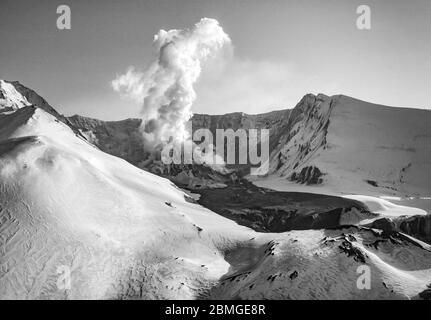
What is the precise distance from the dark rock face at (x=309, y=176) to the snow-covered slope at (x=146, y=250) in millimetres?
114370

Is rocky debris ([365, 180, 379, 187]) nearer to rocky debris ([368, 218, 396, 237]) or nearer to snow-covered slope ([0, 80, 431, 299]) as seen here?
rocky debris ([368, 218, 396, 237])

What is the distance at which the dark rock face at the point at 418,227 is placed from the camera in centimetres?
8856

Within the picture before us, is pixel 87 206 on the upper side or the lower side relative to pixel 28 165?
lower

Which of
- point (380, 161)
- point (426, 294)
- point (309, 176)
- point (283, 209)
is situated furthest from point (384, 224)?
point (309, 176)

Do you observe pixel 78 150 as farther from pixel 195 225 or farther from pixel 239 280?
pixel 239 280

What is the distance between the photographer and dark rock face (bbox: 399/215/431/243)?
88.6 metres

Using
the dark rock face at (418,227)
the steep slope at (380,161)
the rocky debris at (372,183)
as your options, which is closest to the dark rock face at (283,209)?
the dark rock face at (418,227)

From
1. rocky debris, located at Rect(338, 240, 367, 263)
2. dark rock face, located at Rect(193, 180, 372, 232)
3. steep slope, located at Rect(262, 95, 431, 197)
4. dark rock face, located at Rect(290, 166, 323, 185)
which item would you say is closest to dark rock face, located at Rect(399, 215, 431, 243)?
dark rock face, located at Rect(193, 180, 372, 232)

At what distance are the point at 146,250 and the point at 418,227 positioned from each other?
60614mm

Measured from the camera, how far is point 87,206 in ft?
200

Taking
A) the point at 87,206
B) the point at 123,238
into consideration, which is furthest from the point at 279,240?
the point at 87,206

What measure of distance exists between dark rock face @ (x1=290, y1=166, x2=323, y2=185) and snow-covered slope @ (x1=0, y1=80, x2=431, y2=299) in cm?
11437

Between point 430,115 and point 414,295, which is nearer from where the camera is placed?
point 414,295

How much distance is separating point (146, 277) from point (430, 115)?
18186cm
